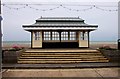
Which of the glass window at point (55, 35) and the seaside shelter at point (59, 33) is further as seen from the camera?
the glass window at point (55, 35)

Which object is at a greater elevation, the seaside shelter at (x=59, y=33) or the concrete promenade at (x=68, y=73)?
the seaside shelter at (x=59, y=33)

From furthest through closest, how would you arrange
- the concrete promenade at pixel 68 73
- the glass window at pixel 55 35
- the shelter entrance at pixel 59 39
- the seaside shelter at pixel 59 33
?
the glass window at pixel 55 35 < the shelter entrance at pixel 59 39 < the seaside shelter at pixel 59 33 < the concrete promenade at pixel 68 73

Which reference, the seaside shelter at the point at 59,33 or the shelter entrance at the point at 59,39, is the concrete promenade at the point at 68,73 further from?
the shelter entrance at the point at 59,39

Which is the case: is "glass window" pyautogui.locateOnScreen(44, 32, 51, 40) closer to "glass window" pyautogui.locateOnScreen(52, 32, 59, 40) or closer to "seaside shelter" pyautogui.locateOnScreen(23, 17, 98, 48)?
"seaside shelter" pyautogui.locateOnScreen(23, 17, 98, 48)

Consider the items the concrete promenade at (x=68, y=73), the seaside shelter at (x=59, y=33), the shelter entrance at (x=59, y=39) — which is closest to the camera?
the concrete promenade at (x=68, y=73)

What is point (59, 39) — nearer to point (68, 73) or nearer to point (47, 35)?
point (47, 35)

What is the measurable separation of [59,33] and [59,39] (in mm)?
653

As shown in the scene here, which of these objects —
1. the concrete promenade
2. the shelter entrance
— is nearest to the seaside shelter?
the shelter entrance

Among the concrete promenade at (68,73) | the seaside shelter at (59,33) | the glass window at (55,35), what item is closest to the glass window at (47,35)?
the seaside shelter at (59,33)

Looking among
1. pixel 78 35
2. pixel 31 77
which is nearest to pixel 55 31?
pixel 78 35

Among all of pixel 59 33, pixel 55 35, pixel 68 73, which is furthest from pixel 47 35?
pixel 68 73

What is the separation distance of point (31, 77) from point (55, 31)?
13.8 m

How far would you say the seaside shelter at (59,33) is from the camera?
22188 millimetres

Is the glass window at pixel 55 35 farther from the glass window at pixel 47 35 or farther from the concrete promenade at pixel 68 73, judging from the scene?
the concrete promenade at pixel 68 73
